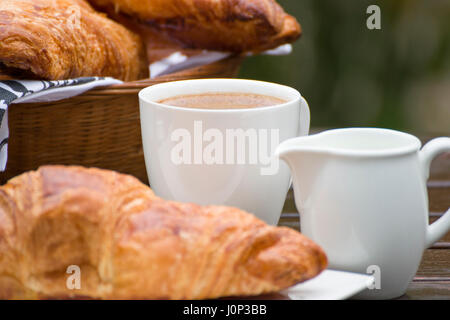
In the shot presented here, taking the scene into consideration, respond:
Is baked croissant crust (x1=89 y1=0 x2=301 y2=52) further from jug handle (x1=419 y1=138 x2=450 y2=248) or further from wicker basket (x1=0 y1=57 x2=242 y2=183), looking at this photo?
jug handle (x1=419 y1=138 x2=450 y2=248)

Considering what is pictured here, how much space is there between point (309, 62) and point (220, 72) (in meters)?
0.86

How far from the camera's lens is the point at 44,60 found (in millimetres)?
838

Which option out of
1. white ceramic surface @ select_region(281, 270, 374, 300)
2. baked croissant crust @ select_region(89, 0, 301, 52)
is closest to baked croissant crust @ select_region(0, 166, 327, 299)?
white ceramic surface @ select_region(281, 270, 374, 300)

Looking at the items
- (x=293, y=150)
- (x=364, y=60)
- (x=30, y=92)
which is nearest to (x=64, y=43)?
(x=30, y=92)

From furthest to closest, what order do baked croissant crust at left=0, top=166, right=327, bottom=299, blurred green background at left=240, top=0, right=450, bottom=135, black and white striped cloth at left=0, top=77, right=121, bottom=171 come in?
blurred green background at left=240, top=0, right=450, bottom=135, black and white striped cloth at left=0, top=77, right=121, bottom=171, baked croissant crust at left=0, top=166, right=327, bottom=299

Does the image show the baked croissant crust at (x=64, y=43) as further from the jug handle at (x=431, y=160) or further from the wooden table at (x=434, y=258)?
the jug handle at (x=431, y=160)

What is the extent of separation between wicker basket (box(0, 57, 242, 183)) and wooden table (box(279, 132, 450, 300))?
0.24m

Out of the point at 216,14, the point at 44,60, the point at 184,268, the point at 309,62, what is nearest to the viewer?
the point at 184,268

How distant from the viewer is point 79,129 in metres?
0.89

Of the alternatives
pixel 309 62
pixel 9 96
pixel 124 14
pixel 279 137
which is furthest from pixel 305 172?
pixel 309 62

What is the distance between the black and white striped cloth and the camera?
78cm

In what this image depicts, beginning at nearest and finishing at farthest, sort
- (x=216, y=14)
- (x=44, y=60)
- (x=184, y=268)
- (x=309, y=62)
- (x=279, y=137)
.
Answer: (x=184, y=268) → (x=279, y=137) → (x=44, y=60) → (x=216, y=14) → (x=309, y=62)

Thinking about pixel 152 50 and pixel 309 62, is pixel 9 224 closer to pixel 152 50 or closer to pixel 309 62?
pixel 152 50
